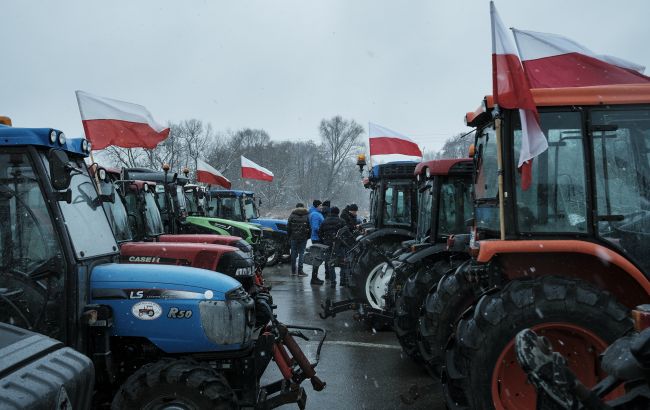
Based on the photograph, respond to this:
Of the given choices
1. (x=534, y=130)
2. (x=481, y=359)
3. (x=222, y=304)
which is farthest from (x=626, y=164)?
(x=222, y=304)

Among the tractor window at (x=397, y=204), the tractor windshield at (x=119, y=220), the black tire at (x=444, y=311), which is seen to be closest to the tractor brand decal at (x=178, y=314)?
the black tire at (x=444, y=311)

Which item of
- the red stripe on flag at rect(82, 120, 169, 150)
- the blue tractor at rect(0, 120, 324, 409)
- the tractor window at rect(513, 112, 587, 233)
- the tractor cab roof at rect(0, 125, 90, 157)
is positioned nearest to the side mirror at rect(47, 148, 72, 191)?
the blue tractor at rect(0, 120, 324, 409)

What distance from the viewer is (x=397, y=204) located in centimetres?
882

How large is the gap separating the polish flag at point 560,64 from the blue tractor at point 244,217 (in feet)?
40.0

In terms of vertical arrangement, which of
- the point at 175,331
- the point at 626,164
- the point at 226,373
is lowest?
the point at 226,373

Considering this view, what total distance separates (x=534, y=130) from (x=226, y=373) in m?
2.78

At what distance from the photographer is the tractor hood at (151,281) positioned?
11.1ft

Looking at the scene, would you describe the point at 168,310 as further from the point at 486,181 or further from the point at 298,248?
the point at 298,248

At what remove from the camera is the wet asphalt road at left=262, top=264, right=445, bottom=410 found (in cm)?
469

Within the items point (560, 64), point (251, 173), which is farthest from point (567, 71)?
point (251, 173)

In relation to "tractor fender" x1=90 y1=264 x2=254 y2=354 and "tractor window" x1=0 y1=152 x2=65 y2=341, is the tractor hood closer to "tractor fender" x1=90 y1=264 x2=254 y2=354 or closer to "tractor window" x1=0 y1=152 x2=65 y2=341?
"tractor fender" x1=90 y1=264 x2=254 y2=354

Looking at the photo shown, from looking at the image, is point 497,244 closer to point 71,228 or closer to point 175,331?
point 175,331

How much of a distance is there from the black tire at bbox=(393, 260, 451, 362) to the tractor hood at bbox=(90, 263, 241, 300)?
8.24 ft

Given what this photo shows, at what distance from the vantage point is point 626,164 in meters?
3.55
